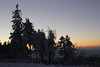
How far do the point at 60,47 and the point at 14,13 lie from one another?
59.0 feet

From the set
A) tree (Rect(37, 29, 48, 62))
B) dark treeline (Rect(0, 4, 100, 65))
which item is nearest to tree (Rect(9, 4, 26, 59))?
dark treeline (Rect(0, 4, 100, 65))

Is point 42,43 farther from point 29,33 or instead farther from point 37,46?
point 29,33

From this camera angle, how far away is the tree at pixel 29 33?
126ft

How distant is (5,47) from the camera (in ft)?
148

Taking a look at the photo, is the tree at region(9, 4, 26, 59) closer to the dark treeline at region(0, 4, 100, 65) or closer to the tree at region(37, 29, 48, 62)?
the dark treeline at region(0, 4, 100, 65)

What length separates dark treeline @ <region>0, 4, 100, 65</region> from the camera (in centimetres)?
3609

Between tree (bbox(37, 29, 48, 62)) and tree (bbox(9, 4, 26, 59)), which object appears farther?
tree (bbox(37, 29, 48, 62))

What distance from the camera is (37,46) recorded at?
4325 centimetres

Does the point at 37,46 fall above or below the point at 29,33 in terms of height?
below

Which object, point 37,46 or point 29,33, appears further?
point 37,46

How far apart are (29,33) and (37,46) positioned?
670cm

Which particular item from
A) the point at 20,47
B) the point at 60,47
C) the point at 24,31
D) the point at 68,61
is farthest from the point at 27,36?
the point at 68,61

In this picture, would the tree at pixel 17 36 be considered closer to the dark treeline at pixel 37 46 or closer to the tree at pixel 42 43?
the dark treeline at pixel 37 46

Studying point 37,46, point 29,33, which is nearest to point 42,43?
point 37,46
